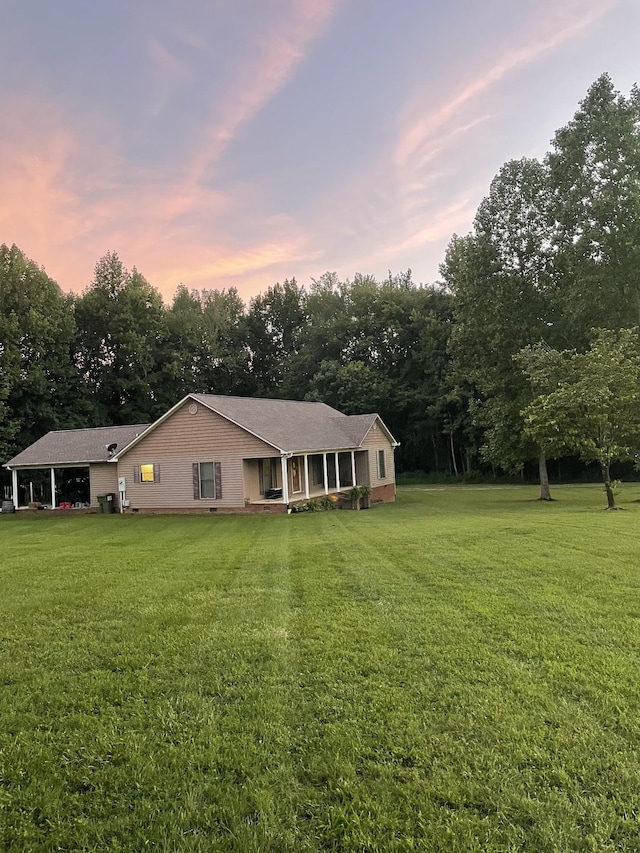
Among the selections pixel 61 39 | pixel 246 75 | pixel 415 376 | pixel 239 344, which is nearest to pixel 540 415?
pixel 246 75

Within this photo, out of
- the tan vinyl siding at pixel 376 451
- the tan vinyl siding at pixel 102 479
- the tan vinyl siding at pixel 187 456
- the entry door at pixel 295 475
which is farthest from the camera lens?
the tan vinyl siding at pixel 376 451

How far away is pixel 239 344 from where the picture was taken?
50.1 meters

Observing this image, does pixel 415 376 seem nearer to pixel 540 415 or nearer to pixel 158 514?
pixel 540 415

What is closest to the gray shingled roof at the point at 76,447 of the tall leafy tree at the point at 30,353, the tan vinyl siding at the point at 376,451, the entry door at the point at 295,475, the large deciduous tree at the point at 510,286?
the tall leafy tree at the point at 30,353

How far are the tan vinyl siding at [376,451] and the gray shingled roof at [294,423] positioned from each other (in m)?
0.64

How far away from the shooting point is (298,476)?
23.3 m

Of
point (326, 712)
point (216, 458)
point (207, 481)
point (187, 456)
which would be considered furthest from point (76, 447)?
point (326, 712)

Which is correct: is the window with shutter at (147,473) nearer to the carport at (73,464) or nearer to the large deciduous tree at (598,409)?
the carport at (73,464)

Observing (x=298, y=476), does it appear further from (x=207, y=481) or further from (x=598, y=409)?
(x=598, y=409)

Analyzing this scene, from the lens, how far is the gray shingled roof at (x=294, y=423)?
68.5 feet

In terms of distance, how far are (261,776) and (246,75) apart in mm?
16442

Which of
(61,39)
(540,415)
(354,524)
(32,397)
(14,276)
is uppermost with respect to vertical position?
(14,276)

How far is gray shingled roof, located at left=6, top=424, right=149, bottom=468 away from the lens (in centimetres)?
2439

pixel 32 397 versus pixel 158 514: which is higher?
pixel 32 397
